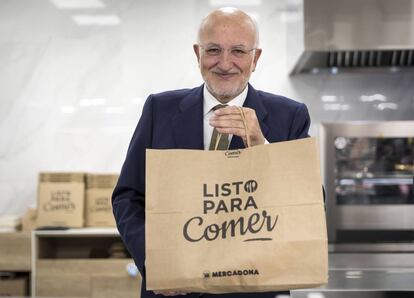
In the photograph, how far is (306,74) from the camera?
4.00 meters

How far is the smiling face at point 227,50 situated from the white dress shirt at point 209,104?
1.7 inches

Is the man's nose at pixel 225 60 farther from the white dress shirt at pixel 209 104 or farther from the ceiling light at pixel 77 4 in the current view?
the ceiling light at pixel 77 4

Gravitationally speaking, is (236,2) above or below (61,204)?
above

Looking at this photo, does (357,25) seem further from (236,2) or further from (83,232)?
(83,232)

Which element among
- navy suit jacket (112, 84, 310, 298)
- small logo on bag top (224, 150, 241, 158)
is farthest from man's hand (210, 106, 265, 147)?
navy suit jacket (112, 84, 310, 298)

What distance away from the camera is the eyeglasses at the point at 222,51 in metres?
1.36

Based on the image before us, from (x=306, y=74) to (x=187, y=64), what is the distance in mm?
854

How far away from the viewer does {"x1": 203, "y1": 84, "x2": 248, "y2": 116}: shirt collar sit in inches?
57.1

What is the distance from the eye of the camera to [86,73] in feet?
13.5

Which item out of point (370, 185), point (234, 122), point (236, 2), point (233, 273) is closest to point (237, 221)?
point (233, 273)

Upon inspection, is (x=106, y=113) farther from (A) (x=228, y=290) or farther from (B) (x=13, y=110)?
(A) (x=228, y=290)

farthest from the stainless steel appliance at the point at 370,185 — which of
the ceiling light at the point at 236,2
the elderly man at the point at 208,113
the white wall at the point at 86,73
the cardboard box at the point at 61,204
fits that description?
the elderly man at the point at 208,113

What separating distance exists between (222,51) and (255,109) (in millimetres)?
176

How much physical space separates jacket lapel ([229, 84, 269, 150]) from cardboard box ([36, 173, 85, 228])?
2415mm
